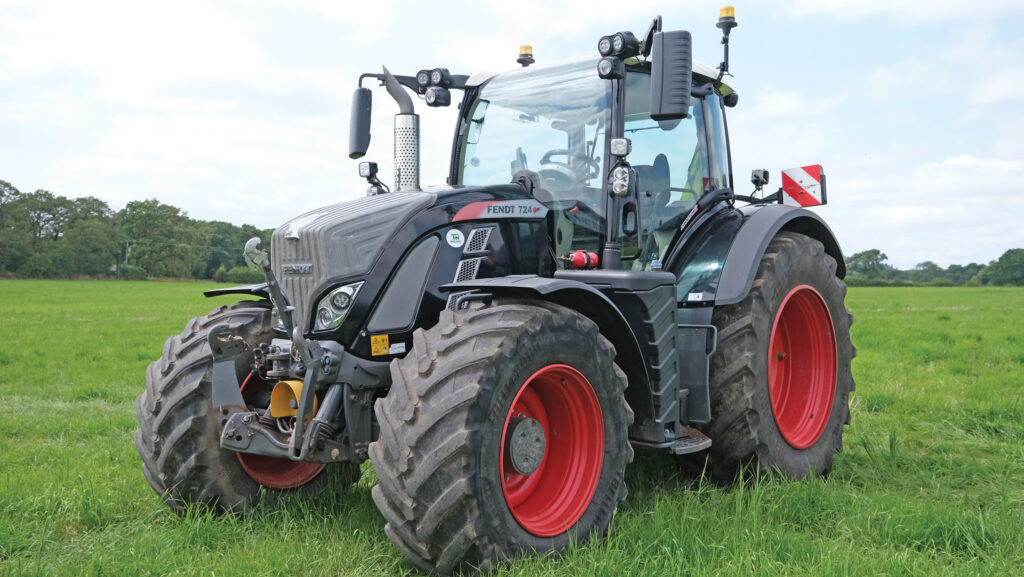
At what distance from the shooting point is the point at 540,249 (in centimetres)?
430

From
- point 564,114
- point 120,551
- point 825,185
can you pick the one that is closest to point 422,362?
point 120,551

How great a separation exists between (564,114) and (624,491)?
2163 mm

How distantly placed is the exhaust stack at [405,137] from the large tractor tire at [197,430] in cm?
110

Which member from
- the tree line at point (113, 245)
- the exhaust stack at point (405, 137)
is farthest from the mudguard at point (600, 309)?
the tree line at point (113, 245)

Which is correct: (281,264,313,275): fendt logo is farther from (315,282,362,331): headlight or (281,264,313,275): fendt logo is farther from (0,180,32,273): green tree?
(0,180,32,273): green tree

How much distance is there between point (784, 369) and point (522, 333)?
2786 mm

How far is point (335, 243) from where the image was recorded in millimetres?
3691

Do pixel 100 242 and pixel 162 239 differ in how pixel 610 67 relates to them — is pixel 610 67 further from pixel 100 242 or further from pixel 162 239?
pixel 162 239

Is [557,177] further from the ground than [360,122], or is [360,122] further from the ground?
[360,122]

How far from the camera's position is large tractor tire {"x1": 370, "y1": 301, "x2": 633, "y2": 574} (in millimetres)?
2992

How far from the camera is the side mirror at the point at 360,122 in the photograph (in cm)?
484

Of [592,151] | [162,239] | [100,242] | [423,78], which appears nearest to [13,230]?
[100,242]

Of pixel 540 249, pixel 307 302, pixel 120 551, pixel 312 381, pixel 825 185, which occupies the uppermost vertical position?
pixel 825 185

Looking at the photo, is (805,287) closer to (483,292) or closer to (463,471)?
(483,292)
